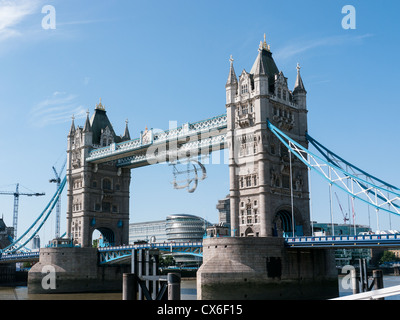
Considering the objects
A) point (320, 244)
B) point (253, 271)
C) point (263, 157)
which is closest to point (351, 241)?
point (320, 244)

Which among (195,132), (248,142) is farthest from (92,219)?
(248,142)

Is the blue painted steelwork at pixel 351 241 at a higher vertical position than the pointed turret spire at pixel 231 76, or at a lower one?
lower

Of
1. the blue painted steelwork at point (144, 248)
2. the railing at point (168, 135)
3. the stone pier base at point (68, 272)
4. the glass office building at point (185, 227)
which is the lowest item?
the stone pier base at point (68, 272)

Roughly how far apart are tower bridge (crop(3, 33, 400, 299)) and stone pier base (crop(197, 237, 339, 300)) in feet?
0.32

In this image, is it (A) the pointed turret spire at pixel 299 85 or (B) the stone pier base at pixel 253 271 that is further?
(A) the pointed turret spire at pixel 299 85

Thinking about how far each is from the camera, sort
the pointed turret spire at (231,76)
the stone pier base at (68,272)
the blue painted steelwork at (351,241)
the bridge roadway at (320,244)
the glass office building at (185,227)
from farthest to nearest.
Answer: the glass office building at (185,227) < the stone pier base at (68,272) < the pointed turret spire at (231,76) < the bridge roadway at (320,244) < the blue painted steelwork at (351,241)

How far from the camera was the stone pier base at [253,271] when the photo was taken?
5134 cm

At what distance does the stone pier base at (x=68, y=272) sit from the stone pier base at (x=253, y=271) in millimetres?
28428

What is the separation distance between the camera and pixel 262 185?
58.8 m

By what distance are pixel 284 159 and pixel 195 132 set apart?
1172 centimetres

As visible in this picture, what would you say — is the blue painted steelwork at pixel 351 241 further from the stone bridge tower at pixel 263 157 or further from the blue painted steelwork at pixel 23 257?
the blue painted steelwork at pixel 23 257

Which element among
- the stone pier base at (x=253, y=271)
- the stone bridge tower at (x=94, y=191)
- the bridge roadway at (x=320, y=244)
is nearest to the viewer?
the bridge roadway at (x=320, y=244)

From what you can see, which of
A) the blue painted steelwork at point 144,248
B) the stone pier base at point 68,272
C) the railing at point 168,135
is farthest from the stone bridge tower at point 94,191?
the blue painted steelwork at point 144,248
